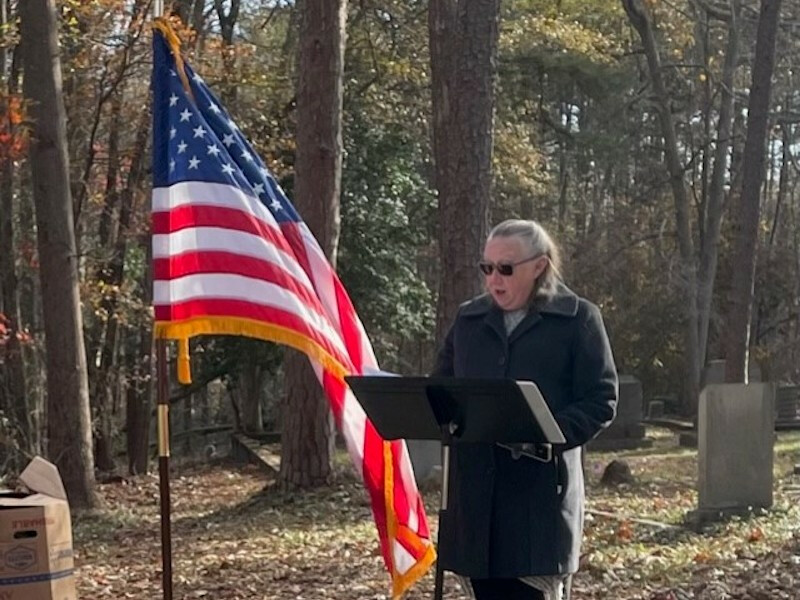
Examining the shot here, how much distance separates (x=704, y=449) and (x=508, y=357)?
24.2 ft

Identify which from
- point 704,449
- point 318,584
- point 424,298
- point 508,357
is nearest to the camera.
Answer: point 508,357

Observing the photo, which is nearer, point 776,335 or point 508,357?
point 508,357

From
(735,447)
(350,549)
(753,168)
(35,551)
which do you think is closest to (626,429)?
(753,168)

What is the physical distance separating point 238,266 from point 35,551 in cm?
148

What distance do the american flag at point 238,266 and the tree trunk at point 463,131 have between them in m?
6.77

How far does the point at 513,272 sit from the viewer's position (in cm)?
458

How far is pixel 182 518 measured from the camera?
46.0 feet

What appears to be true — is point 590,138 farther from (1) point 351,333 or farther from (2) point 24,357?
(1) point 351,333

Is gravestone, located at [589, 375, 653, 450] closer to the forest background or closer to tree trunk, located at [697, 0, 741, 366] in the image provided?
the forest background

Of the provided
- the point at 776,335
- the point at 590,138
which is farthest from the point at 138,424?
the point at 776,335

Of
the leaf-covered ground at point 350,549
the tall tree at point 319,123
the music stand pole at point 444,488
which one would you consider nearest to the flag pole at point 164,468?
the music stand pole at point 444,488

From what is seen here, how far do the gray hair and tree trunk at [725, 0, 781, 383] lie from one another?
596 inches

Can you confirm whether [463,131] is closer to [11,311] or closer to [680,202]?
[11,311]

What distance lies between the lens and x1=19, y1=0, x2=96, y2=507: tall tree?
573 inches
